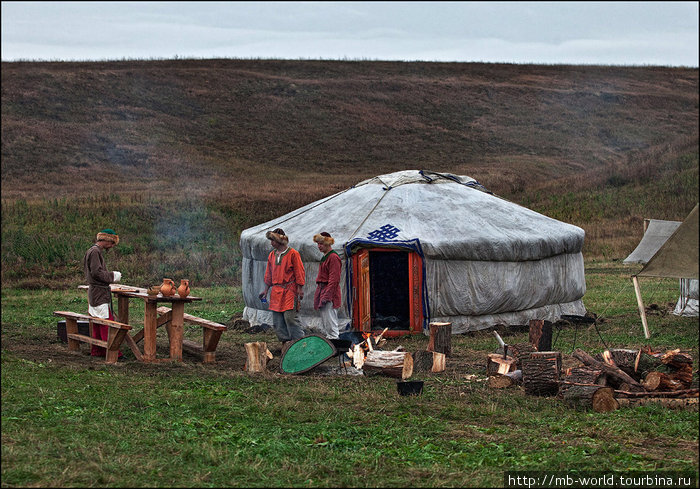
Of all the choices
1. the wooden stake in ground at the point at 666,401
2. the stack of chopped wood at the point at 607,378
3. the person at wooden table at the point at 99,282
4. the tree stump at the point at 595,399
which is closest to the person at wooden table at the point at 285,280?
the person at wooden table at the point at 99,282

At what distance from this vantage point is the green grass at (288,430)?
180 inches

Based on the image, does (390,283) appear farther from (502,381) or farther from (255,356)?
(502,381)

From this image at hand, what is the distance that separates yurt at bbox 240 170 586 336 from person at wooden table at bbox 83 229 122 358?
3.33 metres

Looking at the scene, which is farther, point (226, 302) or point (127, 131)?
point (127, 131)

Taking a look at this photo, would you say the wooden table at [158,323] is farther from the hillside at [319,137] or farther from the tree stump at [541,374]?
the hillside at [319,137]

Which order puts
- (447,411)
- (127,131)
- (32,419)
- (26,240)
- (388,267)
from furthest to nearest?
(127,131)
(26,240)
(388,267)
(447,411)
(32,419)

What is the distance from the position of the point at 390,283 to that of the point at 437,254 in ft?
9.63

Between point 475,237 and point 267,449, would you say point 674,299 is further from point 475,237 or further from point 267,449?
point 267,449

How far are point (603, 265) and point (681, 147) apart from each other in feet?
54.1

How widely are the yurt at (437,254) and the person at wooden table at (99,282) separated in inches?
131

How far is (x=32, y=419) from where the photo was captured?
218 inches

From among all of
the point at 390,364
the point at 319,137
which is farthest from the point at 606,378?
the point at 319,137

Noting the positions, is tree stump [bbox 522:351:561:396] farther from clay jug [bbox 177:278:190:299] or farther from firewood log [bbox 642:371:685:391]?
clay jug [bbox 177:278:190:299]

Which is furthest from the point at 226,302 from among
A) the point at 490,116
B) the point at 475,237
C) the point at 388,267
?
the point at 490,116
